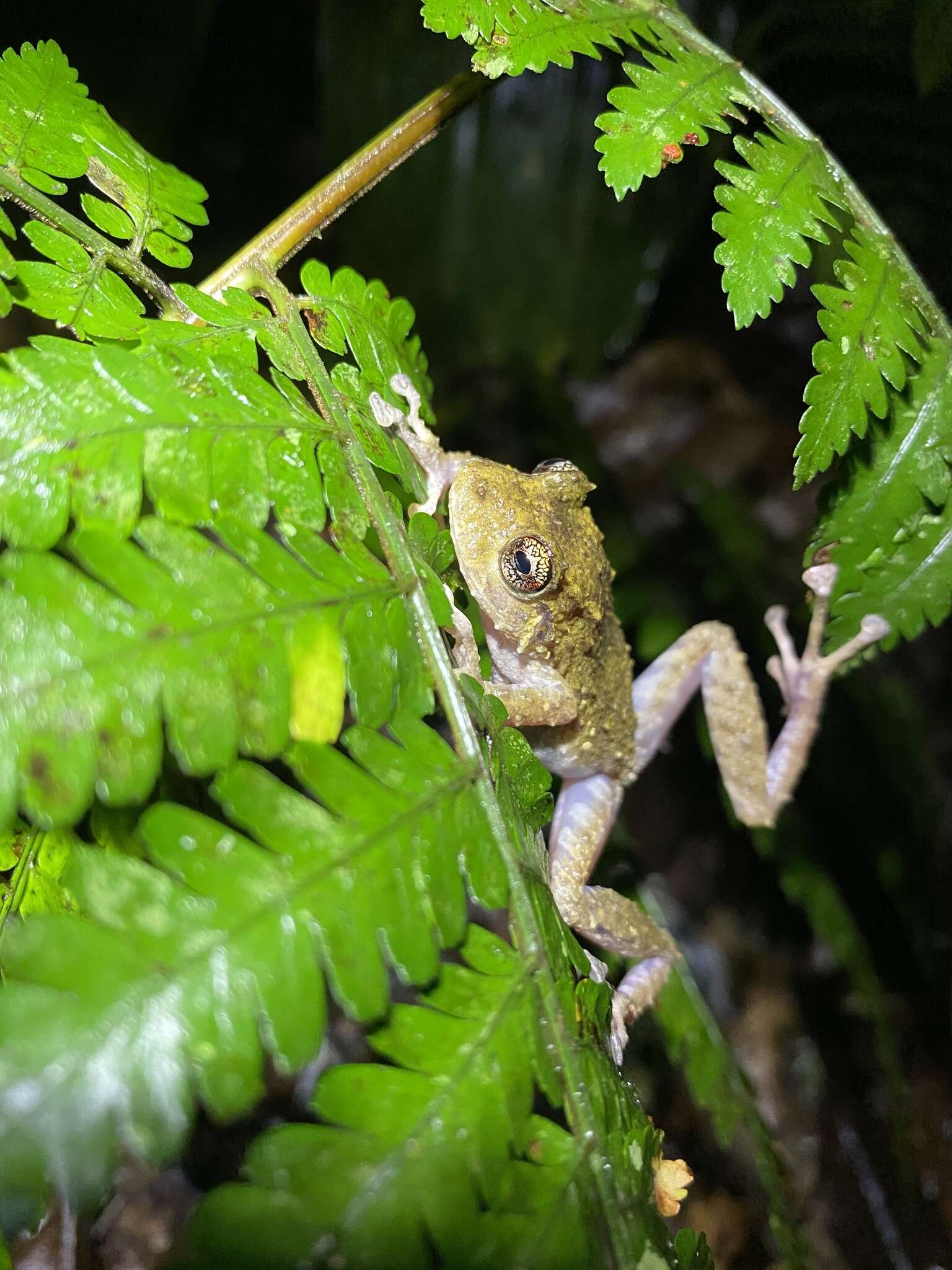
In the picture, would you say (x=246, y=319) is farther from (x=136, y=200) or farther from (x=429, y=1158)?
(x=429, y=1158)

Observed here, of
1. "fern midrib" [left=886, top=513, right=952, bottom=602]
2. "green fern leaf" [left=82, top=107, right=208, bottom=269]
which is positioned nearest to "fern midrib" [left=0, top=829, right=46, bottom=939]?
"green fern leaf" [left=82, top=107, right=208, bottom=269]

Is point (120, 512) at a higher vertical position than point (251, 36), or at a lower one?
lower

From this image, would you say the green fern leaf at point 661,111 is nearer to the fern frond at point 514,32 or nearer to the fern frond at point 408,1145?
the fern frond at point 514,32

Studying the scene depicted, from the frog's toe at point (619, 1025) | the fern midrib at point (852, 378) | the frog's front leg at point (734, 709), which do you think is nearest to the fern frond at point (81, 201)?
the fern midrib at point (852, 378)

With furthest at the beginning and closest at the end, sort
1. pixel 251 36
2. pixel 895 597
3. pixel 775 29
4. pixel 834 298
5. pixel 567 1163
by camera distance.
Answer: pixel 251 36 < pixel 775 29 < pixel 895 597 < pixel 834 298 < pixel 567 1163

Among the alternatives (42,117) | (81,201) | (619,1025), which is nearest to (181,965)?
(619,1025)

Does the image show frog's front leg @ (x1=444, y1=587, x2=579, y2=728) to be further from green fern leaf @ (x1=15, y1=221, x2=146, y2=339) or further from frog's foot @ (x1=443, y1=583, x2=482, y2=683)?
green fern leaf @ (x1=15, y1=221, x2=146, y2=339)

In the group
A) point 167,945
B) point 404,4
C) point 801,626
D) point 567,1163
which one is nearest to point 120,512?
point 167,945

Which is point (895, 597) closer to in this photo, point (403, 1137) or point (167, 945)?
point (403, 1137)
